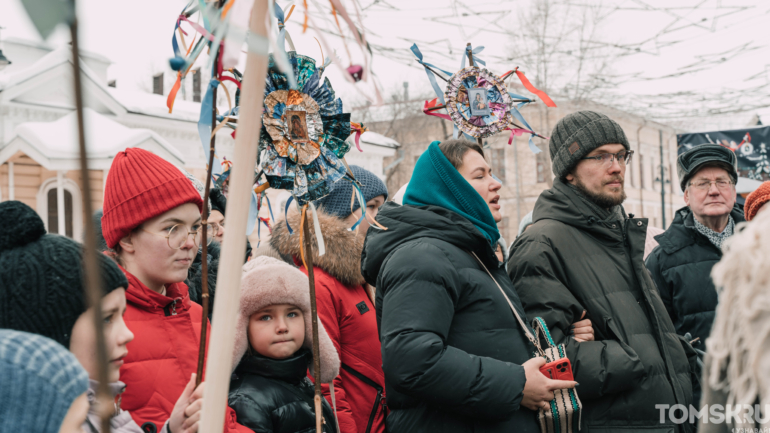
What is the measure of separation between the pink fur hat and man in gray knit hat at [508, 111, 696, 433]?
785 mm

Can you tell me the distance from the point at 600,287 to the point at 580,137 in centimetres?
69

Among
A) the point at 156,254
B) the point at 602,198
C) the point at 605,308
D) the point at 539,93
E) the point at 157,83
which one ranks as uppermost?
the point at 157,83

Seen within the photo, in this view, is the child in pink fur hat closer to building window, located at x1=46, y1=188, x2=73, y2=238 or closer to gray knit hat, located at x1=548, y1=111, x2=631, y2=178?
gray knit hat, located at x1=548, y1=111, x2=631, y2=178

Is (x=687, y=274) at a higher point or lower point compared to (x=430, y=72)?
lower

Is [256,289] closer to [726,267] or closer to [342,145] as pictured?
[342,145]

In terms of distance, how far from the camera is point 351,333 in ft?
8.86

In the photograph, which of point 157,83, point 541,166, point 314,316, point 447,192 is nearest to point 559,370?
point 447,192

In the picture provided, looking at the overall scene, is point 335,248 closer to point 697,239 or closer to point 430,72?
point 430,72

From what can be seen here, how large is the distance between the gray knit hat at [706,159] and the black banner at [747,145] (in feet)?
13.4

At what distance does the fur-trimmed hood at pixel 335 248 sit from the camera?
2.73 metres

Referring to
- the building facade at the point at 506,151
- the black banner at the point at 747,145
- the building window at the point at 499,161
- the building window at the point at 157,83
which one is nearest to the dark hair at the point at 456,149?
the black banner at the point at 747,145

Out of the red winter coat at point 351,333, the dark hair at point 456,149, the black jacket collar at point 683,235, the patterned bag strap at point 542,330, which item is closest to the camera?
the patterned bag strap at point 542,330

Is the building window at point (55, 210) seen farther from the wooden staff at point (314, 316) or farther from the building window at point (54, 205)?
the wooden staff at point (314, 316)

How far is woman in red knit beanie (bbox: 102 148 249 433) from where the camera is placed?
1.81m
